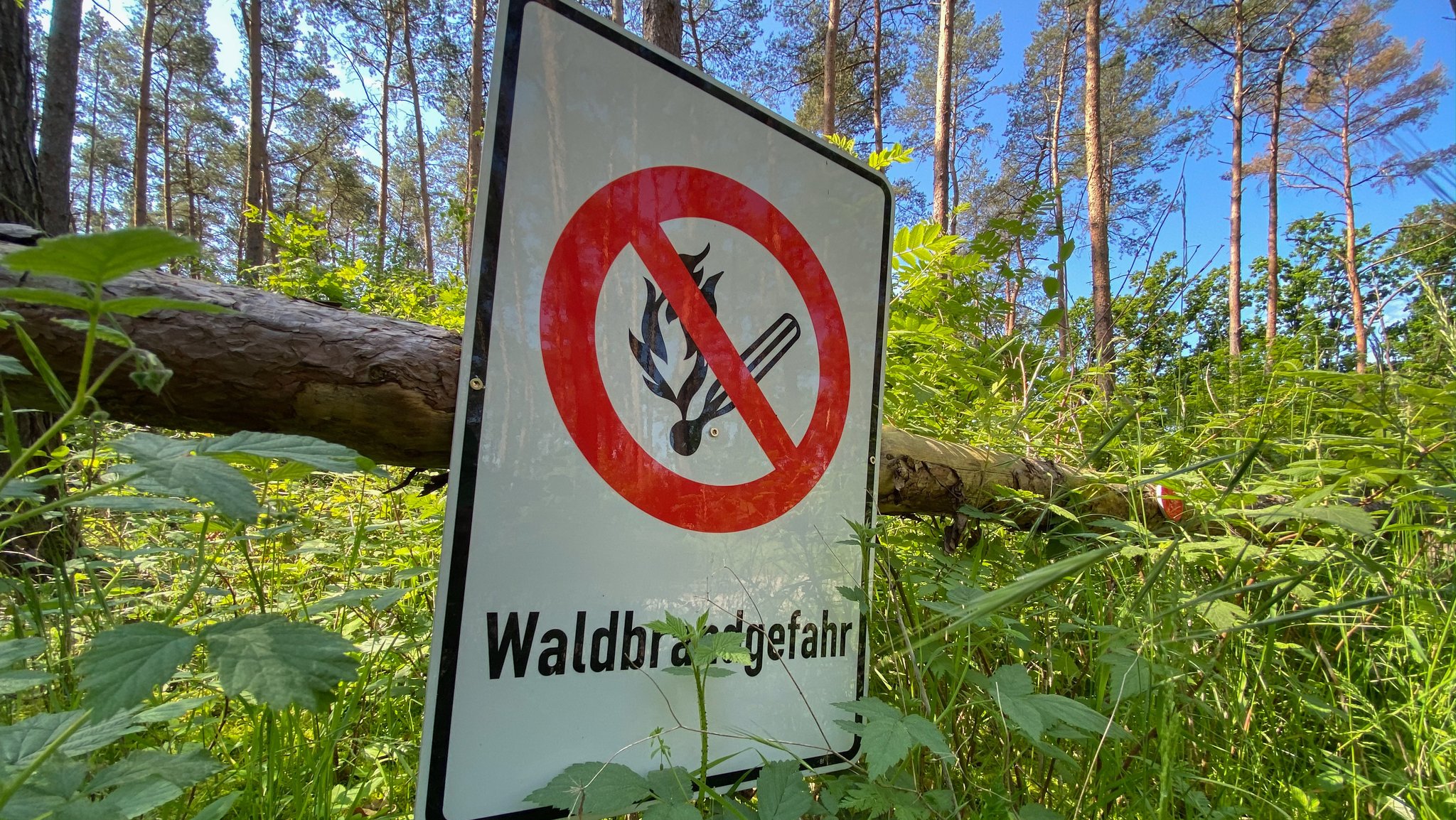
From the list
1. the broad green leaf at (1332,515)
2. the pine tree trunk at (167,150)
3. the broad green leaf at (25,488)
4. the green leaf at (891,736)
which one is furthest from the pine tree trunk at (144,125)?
the broad green leaf at (1332,515)

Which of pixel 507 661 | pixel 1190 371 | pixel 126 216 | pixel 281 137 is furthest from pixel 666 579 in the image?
pixel 126 216

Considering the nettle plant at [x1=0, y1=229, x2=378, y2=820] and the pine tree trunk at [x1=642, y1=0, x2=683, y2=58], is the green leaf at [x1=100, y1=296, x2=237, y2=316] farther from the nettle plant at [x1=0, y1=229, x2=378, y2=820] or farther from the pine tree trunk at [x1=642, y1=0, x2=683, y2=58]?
the pine tree trunk at [x1=642, y1=0, x2=683, y2=58]

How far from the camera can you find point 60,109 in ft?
13.4

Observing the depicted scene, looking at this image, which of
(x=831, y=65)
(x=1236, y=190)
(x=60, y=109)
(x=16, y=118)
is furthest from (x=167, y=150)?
(x=1236, y=190)

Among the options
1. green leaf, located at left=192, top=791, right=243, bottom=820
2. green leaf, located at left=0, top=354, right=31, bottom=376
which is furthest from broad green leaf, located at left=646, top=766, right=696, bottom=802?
green leaf, located at left=0, top=354, right=31, bottom=376

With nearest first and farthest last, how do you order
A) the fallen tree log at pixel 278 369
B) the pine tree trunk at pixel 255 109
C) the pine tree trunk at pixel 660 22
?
the fallen tree log at pixel 278 369 < the pine tree trunk at pixel 660 22 < the pine tree trunk at pixel 255 109

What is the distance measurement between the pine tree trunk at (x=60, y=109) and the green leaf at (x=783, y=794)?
4.05 meters

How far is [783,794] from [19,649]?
0.87 metres

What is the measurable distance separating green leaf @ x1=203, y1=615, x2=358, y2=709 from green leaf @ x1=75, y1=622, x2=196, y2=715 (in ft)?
0.09

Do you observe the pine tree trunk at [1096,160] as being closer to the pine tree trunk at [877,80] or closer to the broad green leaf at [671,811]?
the pine tree trunk at [877,80]

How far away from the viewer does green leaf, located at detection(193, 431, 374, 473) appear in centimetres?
56

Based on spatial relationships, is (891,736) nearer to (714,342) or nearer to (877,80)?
(714,342)

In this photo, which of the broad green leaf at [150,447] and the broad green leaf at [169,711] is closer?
the broad green leaf at [150,447]

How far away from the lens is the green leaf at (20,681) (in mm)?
617
